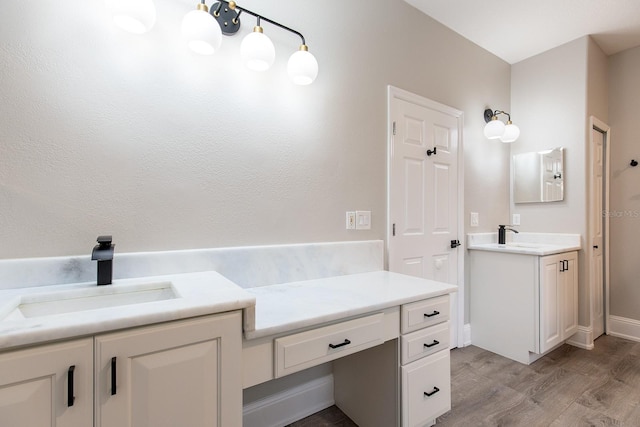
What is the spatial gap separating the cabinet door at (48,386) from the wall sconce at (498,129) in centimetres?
286

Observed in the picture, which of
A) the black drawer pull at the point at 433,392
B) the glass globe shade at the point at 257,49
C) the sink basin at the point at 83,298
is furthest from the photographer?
the black drawer pull at the point at 433,392

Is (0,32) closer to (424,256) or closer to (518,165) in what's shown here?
(424,256)

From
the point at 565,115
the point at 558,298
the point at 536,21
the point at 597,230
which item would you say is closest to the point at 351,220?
the point at 558,298

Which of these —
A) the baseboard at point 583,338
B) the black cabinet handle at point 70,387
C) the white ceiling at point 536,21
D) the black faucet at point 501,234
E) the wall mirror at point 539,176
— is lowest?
the baseboard at point 583,338

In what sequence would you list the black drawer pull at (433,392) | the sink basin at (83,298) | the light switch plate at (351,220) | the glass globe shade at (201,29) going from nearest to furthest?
the sink basin at (83,298), the glass globe shade at (201,29), the black drawer pull at (433,392), the light switch plate at (351,220)

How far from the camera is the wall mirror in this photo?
274cm

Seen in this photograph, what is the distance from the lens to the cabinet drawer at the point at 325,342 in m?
1.04

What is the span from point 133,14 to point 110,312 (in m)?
1.02

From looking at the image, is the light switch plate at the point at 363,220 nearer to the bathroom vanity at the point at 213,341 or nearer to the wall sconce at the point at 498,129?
the bathroom vanity at the point at 213,341

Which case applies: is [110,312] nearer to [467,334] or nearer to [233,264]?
[233,264]

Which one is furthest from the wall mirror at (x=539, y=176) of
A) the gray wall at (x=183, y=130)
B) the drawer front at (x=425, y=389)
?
the drawer front at (x=425, y=389)

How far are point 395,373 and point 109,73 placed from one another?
5.82ft

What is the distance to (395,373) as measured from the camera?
4.48 feet

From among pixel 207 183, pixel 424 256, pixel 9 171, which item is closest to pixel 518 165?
pixel 424 256
